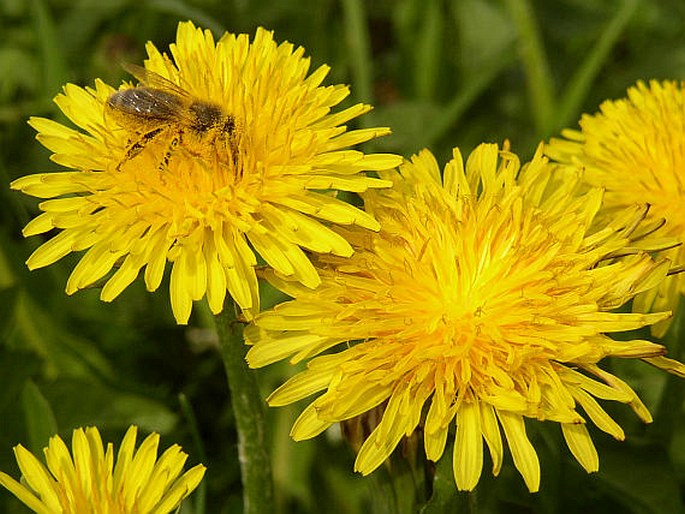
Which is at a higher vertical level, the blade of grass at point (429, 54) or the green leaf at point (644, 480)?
the blade of grass at point (429, 54)

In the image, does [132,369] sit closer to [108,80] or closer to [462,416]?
[108,80]

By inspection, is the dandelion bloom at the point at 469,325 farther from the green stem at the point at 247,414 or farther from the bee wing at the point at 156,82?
the bee wing at the point at 156,82

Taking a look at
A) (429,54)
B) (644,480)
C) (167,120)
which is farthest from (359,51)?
(644,480)

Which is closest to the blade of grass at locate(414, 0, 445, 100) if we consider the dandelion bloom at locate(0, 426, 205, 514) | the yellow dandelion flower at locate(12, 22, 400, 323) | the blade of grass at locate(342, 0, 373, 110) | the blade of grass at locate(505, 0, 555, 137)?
the blade of grass at locate(505, 0, 555, 137)

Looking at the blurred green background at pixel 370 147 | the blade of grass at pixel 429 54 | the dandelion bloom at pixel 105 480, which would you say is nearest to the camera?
the dandelion bloom at pixel 105 480

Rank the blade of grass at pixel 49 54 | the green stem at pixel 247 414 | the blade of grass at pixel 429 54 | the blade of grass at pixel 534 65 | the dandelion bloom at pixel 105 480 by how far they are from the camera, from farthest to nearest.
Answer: the blade of grass at pixel 429 54, the blade of grass at pixel 534 65, the blade of grass at pixel 49 54, the green stem at pixel 247 414, the dandelion bloom at pixel 105 480

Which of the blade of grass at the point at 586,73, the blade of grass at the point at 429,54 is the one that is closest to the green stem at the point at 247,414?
the blade of grass at the point at 586,73

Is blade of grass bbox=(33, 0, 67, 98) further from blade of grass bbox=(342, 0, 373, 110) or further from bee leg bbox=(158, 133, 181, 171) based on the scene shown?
bee leg bbox=(158, 133, 181, 171)
